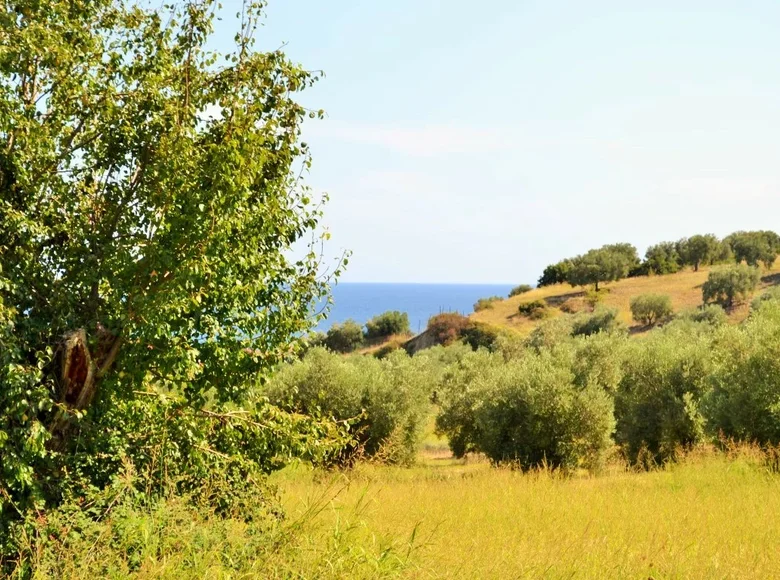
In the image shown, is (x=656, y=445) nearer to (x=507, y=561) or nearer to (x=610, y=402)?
(x=610, y=402)

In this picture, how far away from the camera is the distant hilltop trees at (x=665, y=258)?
105 meters

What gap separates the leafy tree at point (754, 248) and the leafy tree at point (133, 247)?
102563 millimetres

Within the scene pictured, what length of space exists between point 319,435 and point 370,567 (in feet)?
11.1

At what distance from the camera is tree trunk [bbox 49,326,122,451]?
321 inches

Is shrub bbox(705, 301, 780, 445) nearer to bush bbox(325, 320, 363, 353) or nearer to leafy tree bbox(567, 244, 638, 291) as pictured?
bush bbox(325, 320, 363, 353)

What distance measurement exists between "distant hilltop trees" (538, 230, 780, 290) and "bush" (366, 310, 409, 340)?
86.5 ft

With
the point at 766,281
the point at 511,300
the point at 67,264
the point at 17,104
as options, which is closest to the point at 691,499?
the point at 67,264

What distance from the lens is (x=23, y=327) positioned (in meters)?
8.38

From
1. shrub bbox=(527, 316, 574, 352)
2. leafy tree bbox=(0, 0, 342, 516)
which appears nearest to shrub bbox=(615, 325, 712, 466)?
leafy tree bbox=(0, 0, 342, 516)

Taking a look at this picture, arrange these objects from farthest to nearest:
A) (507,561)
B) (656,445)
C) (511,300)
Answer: (511,300) < (656,445) < (507,561)

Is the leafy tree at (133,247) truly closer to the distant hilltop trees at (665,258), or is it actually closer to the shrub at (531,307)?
the shrub at (531,307)


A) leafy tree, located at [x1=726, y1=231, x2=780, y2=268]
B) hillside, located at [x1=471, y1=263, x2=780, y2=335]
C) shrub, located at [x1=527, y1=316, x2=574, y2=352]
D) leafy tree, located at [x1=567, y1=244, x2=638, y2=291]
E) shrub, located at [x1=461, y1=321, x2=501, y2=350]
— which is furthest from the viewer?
leafy tree, located at [x1=567, y1=244, x2=638, y2=291]

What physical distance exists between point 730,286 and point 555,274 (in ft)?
143

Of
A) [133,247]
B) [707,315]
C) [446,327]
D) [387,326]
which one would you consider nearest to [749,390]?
[133,247]
